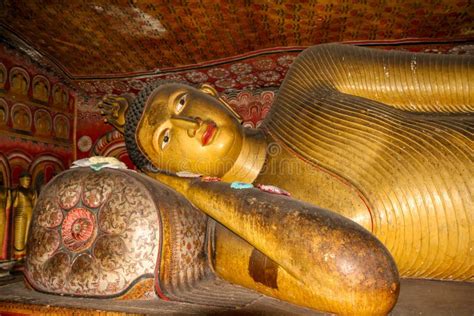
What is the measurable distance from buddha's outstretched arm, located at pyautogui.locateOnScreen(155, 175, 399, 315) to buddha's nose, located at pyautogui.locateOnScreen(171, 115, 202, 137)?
0.64 metres

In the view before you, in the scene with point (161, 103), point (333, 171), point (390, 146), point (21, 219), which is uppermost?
point (161, 103)

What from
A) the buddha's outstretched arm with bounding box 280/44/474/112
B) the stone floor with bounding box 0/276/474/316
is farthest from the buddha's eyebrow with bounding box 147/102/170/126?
the stone floor with bounding box 0/276/474/316

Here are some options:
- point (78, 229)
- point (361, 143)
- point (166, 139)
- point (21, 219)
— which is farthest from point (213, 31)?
point (21, 219)

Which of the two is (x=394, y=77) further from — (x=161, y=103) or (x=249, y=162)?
(x=161, y=103)

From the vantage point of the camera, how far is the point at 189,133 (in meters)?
2.06

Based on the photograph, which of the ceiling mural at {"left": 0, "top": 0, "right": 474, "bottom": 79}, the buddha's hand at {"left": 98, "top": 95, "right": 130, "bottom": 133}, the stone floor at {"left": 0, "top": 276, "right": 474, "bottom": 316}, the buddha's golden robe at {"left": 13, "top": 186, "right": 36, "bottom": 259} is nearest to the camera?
the stone floor at {"left": 0, "top": 276, "right": 474, "bottom": 316}

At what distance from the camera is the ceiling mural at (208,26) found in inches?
112

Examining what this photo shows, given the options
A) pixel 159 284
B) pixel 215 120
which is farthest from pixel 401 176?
pixel 159 284

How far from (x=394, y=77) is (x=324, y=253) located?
1.18 meters

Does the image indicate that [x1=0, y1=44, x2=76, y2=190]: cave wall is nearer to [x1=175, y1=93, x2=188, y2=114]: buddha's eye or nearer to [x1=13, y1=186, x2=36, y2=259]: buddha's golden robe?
[x1=13, y1=186, x2=36, y2=259]: buddha's golden robe

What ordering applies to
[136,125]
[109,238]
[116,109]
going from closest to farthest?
[109,238]
[136,125]
[116,109]

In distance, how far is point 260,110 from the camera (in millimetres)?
4043

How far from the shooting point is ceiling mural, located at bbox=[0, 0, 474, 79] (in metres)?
2.85

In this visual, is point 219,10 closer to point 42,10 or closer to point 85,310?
point 42,10
